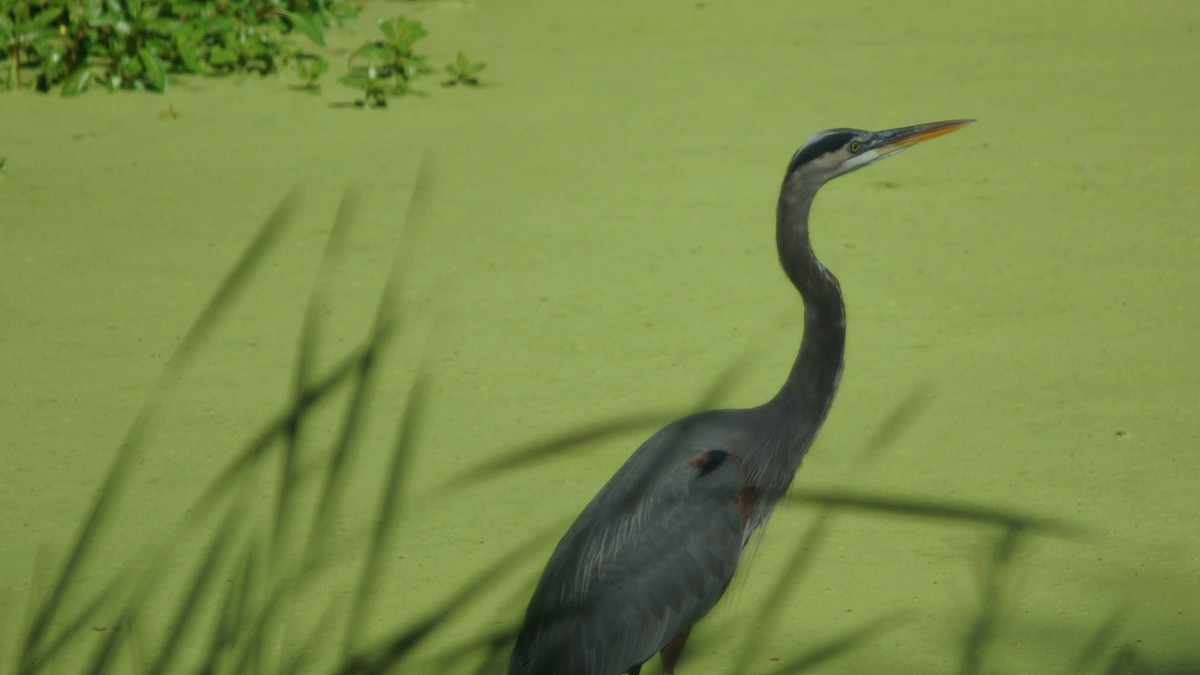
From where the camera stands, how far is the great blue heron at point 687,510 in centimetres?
209

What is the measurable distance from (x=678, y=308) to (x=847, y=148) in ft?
4.60

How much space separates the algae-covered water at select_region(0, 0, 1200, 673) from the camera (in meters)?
2.51

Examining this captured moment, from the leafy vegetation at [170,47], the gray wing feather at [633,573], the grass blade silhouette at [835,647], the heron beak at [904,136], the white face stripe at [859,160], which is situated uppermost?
the heron beak at [904,136]

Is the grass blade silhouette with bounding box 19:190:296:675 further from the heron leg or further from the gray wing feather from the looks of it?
the heron leg

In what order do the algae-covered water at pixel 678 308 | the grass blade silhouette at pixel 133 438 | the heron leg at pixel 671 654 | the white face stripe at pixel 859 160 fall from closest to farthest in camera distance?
the grass blade silhouette at pixel 133 438 < the heron leg at pixel 671 654 < the white face stripe at pixel 859 160 < the algae-covered water at pixel 678 308

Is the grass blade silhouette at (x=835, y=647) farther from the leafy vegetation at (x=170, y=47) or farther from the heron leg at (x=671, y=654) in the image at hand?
the leafy vegetation at (x=170, y=47)

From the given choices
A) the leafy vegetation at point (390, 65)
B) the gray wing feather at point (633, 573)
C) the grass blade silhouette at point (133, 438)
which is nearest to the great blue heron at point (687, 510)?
the gray wing feather at point (633, 573)

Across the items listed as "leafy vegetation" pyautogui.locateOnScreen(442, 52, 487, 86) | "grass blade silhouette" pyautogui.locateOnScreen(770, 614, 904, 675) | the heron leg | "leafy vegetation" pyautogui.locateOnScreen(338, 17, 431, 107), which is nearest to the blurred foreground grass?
"grass blade silhouette" pyautogui.locateOnScreen(770, 614, 904, 675)

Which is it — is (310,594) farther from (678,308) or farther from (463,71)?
(463,71)

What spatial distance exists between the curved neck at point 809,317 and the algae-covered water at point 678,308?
35cm

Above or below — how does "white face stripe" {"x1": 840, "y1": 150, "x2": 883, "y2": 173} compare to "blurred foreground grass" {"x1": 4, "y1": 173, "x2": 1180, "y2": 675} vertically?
above

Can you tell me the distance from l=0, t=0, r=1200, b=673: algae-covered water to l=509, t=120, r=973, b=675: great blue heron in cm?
20

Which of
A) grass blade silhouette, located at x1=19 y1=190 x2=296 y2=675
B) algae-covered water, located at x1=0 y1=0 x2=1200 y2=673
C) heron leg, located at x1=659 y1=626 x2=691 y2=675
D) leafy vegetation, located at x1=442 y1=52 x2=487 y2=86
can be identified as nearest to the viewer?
grass blade silhouette, located at x1=19 y1=190 x2=296 y2=675

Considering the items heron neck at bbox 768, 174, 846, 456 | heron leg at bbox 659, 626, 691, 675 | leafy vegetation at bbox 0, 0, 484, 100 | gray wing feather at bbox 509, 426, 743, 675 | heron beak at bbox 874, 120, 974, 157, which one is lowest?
leafy vegetation at bbox 0, 0, 484, 100
